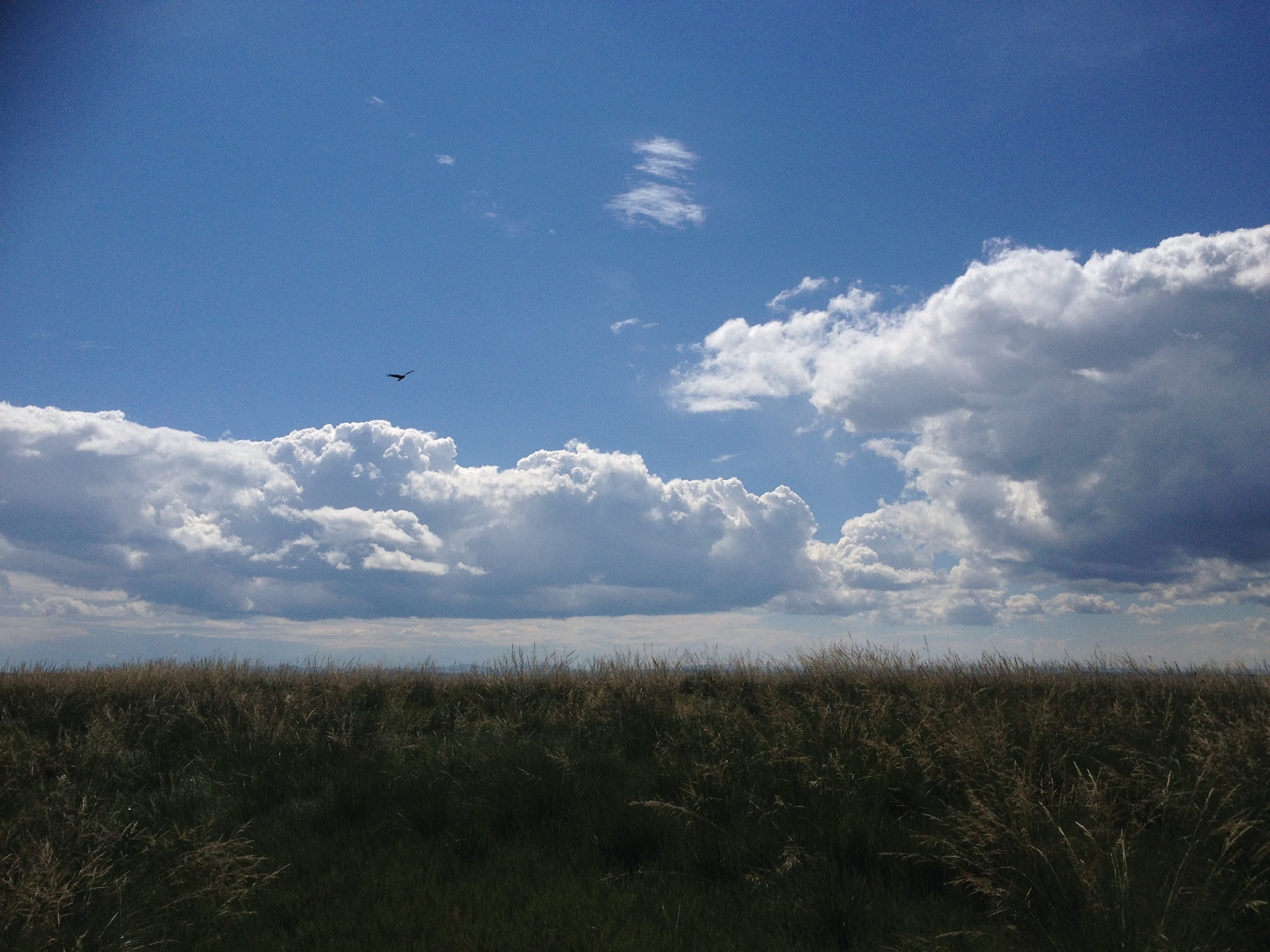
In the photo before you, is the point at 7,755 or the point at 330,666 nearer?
the point at 7,755

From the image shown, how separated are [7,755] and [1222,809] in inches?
512

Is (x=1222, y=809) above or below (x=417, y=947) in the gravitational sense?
above

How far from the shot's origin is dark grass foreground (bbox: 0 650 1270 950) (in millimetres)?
4766

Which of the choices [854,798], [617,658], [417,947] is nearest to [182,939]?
[417,947]

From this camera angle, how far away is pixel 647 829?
648 cm

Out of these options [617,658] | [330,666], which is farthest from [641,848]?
[330,666]

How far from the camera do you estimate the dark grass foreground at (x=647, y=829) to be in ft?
15.6

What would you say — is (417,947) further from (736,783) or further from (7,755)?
(7,755)

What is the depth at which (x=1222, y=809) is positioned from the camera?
5758 millimetres

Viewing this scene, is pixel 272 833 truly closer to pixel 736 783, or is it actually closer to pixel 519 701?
pixel 736 783

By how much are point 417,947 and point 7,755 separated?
26.3 feet

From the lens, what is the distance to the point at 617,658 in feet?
52.0

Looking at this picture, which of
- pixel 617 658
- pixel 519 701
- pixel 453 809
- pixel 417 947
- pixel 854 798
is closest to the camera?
pixel 417 947

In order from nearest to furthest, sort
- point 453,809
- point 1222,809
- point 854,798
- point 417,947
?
point 417,947, point 1222,809, point 854,798, point 453,809
